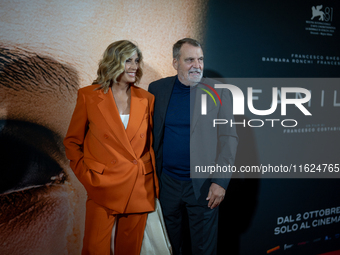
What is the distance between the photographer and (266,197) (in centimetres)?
272

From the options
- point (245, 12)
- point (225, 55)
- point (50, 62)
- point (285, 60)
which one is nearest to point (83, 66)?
point (50, 62)

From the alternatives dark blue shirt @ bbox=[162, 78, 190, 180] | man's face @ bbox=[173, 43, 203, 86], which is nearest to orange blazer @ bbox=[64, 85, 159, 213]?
dark blue shirt @ bbox=[162, 78, 190, 180]

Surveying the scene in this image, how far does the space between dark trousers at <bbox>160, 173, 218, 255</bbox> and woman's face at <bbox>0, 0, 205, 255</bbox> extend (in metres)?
0.75

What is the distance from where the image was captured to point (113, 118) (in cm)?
153

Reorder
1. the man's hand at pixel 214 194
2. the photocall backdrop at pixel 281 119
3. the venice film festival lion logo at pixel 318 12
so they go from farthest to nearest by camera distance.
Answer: the venice film festival lion logo at pixel 318 12
the photocall backdrop at pixel 281 119
the man's hand at pixel 214 194

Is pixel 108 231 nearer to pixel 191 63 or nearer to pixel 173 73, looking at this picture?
pixel 191 63

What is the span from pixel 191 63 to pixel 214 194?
0.95 meters

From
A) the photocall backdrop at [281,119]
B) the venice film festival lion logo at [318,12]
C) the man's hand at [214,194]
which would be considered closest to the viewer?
the man's hand at [214,194]

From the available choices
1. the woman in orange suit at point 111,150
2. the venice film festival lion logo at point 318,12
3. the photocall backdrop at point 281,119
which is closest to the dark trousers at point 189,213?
the woman in orange suit at point 111,150

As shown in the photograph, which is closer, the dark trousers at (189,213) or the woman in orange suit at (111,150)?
the woman in orange suit at (111,150)

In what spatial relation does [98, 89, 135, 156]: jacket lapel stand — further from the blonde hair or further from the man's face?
the man's face

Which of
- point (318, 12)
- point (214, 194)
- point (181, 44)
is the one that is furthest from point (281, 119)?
point (181, 44)

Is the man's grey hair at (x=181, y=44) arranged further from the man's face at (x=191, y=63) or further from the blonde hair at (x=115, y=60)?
the blonde hair at (x=115, y=60)

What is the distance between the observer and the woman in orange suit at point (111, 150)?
1.53 meters
